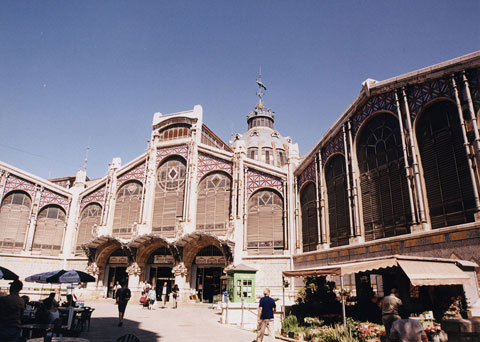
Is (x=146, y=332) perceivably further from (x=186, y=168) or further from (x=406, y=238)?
(x=186, y=168)

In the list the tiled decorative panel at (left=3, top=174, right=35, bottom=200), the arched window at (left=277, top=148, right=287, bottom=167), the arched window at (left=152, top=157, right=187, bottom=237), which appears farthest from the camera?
the arched window at (left=277, top=148, right=287, bottom=167)

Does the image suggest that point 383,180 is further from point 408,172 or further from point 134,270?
point 134,270

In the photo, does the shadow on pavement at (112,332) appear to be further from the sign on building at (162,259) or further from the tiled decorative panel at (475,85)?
the tiled decorative panel at (475,85)

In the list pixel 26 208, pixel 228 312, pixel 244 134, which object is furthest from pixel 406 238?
pixel 244 134

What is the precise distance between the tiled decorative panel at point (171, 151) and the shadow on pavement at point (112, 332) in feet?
63.5

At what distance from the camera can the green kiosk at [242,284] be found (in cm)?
2178

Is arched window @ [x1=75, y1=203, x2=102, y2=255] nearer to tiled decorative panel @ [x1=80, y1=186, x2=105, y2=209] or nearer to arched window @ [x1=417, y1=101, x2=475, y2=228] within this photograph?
tiled decorative panel @ [x1=80, y1=186, x2=105, y2=209]

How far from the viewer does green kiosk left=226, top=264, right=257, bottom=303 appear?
2178 cm

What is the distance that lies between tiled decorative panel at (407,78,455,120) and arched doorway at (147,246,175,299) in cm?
2359

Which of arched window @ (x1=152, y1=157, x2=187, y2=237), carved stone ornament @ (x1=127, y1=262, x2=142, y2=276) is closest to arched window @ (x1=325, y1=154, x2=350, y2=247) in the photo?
arched window @ (x1=152, y1=157, x2=187, y2=237)

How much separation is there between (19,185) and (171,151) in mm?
16423

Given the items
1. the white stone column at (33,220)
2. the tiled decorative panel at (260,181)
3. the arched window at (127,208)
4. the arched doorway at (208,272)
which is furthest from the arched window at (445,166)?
the white stone column at (33,220)

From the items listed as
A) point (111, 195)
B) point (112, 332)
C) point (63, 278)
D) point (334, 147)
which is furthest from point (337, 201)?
point (111, 195)

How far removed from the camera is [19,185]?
3753 centimetres
